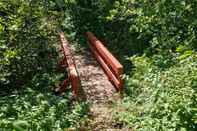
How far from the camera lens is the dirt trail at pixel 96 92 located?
841 cm

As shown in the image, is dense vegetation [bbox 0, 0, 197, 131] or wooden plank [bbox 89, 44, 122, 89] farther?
wooden plank [bbox 89, 44, 122, 89]

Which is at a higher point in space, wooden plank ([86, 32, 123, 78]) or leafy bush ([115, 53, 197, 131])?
wooden plank ([86, 32, 123, 78])

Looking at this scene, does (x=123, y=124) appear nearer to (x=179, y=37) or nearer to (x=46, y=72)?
(x=179, y=37)

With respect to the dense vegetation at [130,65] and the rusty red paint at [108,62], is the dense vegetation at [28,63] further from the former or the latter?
the rusty red paint at [108,62]

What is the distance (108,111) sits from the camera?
9062mm

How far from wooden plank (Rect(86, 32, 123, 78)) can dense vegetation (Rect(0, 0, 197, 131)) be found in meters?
0.32

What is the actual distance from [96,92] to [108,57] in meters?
1.31

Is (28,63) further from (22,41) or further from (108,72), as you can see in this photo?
(108,72)

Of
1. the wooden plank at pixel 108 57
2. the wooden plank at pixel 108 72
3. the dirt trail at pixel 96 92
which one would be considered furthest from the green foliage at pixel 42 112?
the wooden plank at pixel 108 57

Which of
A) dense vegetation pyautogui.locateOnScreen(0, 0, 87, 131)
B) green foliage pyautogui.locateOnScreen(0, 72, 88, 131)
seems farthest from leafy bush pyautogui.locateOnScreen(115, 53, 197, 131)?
dense vegetation pyautogui.locateOnScreen(0, 0, 87, 131)

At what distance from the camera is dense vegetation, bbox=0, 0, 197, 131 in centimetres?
674

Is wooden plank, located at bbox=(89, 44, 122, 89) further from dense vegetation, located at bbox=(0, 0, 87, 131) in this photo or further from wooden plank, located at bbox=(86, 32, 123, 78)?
dense vegetation, located at bbox=(0, 0, 87, 131)

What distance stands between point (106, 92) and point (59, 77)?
1.38 metres

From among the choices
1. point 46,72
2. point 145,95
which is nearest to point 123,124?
point 145,95
